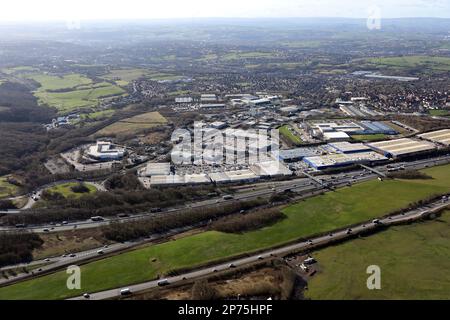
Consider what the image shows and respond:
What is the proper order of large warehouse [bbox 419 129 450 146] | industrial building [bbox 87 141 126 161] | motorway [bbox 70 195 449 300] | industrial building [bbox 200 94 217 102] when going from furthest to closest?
industrial building [bbox 200 94 217 102], large warehouse [bbox 419 129 450 146], industrial building [bbox 87 141 126 161], motorway [bbox 70 195 449 300]

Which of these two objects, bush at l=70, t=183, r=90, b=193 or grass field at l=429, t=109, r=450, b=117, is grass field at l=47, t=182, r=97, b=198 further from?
grass field at l=429, t=109, r=450, b=117

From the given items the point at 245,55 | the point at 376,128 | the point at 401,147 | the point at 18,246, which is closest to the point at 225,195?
the point at 18,246

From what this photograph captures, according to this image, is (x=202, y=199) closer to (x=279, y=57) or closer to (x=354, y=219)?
(x=354, y=219)

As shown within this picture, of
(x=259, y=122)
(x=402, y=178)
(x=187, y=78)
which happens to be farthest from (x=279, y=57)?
(x=402, y=178)

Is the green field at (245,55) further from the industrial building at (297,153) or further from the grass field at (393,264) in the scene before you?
the grass field at (393,264)

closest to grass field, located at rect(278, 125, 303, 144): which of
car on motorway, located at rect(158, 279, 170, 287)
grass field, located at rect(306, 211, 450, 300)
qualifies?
grass field, located at rect(306, 211, 450, 300)

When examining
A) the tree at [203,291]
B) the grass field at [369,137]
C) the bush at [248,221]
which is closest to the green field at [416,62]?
the grass field at [369,137]
